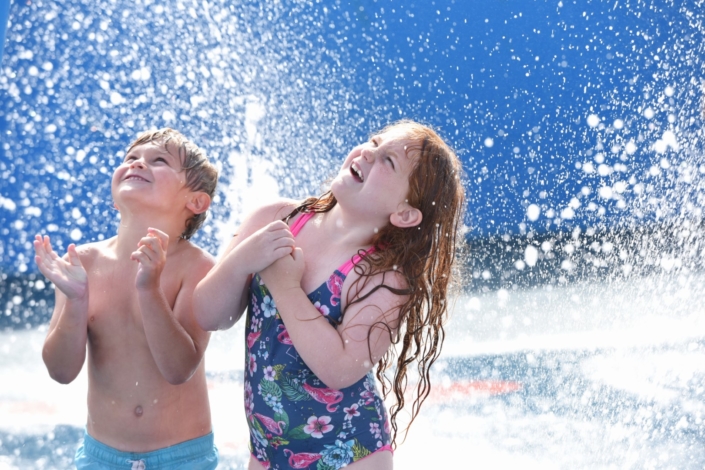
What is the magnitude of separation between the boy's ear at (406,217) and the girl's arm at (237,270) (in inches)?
8.1

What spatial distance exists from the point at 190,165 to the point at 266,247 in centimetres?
43

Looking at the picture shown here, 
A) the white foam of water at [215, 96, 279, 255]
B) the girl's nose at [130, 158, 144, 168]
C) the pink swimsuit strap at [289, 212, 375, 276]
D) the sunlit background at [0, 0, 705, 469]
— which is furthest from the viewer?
the white foam of water at [215, 96, 279, 255]

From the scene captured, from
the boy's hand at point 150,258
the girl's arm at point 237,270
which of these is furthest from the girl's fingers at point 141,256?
the girl's arm at point 237,270

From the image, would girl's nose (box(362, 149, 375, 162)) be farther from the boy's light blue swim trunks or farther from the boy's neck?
the boy's light blue swim trunks

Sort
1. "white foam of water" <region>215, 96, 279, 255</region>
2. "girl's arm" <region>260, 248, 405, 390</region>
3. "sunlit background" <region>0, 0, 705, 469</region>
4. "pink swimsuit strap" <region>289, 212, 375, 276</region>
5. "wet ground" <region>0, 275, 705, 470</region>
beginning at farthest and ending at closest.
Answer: "white foam of water" <region>215, 96, 279, 255</region>
"sunlit background" <region>0, 0, 705, 469</region>
"wet ground" <region>0, 275, 705, 470</region>
"pink swimsuit strap" <region>289, 212, 375, 276</region>
"girl's arm" <region>260, 248, 405, 390</region>

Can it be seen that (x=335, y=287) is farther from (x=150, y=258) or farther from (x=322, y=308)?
(x=150, y=258)

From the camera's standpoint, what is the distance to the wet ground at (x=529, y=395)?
2492 mm

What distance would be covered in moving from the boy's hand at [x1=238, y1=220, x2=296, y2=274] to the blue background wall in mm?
4188

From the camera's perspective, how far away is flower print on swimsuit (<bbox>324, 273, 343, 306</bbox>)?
147 cm

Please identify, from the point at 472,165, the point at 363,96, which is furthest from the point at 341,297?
the point at 472,165

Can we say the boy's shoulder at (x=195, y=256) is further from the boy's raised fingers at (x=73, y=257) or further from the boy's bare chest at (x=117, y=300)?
the boy's raised fingers at (x=73, y=257)

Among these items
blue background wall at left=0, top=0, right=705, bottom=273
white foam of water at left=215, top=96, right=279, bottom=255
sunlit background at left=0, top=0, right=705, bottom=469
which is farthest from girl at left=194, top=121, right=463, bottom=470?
blue background wall at left=0, top=0, right=705, bottom=273

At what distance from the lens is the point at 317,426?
1478 millimetres

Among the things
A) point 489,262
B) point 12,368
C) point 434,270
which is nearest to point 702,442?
point 434,270
